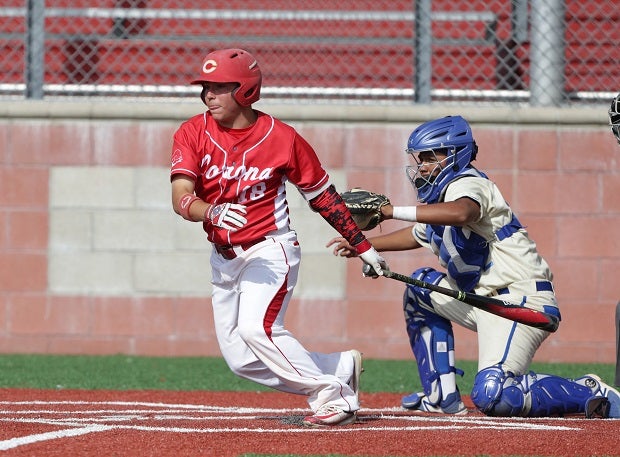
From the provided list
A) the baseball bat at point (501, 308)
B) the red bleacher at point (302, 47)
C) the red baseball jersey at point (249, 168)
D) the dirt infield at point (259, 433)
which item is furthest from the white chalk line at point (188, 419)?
the red bleacher at point (302, 47)

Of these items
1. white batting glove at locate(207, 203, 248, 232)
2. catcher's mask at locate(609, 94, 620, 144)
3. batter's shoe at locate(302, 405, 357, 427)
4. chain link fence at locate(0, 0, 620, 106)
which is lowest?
batter's shoe at locate(302, 405, 357, 427)

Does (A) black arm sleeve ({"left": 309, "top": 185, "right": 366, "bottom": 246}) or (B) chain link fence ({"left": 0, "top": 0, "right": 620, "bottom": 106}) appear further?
(B) chain link fence ({"left": 0, "top": 0, "right": 620, "bottom": 106})

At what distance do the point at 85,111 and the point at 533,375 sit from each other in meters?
5.03

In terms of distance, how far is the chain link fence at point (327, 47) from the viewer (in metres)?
9.77

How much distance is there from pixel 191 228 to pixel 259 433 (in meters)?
4.68

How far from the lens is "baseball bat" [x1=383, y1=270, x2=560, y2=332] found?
229 inches

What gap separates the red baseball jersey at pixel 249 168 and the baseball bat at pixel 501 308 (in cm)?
83

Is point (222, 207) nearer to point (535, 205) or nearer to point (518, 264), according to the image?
point (518, 264)

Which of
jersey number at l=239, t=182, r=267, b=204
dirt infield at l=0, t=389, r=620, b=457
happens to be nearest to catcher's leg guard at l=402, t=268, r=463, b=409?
dirt infield at l=0, t=389, r=620, b=457

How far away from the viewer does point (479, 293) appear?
6.12 metres

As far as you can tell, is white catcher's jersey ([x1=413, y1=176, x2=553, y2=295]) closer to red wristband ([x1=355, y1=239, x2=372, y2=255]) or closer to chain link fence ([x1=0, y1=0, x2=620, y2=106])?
red wristband ([x1=355, y1=239, x2=372, y2=255])

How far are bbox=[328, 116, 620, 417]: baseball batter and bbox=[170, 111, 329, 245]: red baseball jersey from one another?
1.92ft

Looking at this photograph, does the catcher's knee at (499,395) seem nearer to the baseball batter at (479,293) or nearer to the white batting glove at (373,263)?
the baseball batter at (479,293)

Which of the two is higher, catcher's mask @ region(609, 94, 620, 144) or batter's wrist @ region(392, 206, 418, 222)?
catcher's mask @ region(609, 94, 620, 144)
